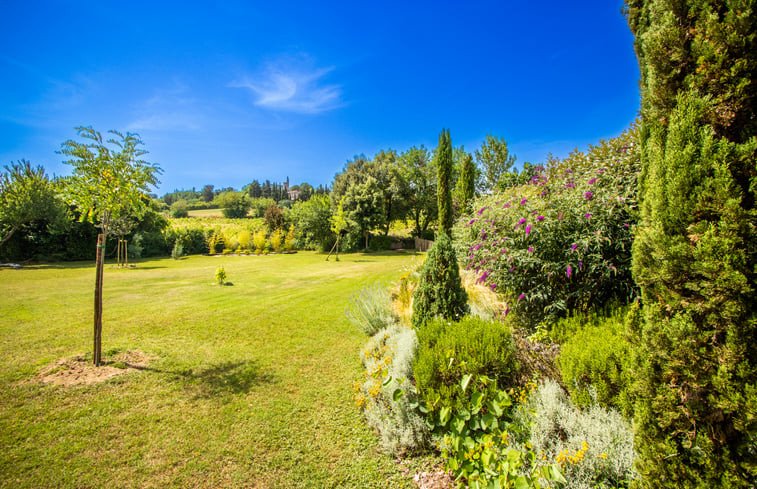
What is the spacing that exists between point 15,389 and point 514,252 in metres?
7.02

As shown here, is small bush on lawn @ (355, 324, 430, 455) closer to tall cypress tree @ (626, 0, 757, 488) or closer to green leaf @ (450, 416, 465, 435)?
green leaf @ (450, 416, 465, 435)

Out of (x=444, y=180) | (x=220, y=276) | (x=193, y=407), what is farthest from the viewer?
(x=444, y=180)

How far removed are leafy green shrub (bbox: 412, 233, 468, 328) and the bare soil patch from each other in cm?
452

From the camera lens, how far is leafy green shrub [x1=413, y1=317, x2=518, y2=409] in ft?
9.00

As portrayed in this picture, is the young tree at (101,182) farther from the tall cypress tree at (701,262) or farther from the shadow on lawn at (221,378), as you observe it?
the tall cypress tree at (701,262)

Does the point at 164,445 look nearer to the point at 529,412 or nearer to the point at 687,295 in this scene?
the point at 529,412

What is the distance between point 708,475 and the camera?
1.53 meters

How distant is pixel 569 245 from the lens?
414 cm

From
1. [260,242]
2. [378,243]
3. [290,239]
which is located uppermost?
[290,239]

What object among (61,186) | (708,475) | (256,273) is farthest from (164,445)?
(256,273)

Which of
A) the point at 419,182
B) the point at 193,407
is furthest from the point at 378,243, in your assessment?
the point at 193,407

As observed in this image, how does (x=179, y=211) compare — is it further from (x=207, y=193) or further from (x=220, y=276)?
(x=220, y=276)

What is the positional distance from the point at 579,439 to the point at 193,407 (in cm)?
406

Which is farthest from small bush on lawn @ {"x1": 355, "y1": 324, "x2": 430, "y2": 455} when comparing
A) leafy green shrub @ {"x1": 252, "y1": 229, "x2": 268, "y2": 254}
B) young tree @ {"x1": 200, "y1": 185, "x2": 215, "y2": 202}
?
young tree @ {"x1": 200, "y1": 185, "x2": 215, "y2": 202}
